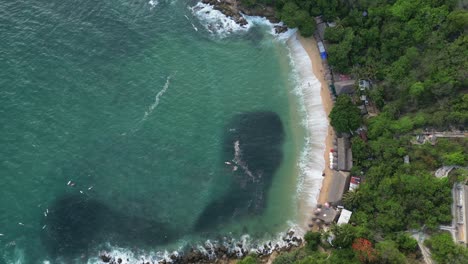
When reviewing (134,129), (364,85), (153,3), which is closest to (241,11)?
(153,3)

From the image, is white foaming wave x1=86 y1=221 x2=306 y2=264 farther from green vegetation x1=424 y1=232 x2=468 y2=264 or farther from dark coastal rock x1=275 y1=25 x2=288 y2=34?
dark coastal rock x1=275 y1=25 x2=288 y2=34

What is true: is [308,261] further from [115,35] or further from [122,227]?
[115,35]

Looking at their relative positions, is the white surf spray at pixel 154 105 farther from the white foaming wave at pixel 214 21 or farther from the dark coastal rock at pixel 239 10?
the dark coastal rock at pixel 239 10

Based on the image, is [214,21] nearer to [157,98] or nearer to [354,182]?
[157,98]

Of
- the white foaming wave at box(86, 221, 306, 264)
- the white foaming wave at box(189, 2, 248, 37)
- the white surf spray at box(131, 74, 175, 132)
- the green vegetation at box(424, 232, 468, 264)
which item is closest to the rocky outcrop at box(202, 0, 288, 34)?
the white foaming wave at box(189, 2, 248, 37)

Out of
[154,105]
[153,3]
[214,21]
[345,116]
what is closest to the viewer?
[345,116]

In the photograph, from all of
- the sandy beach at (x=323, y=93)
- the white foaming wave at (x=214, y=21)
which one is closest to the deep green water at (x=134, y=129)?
the white foaming wave at (x=214, y=21)
